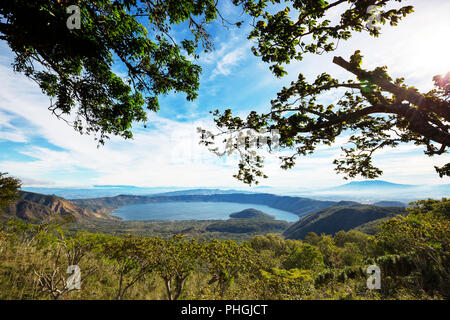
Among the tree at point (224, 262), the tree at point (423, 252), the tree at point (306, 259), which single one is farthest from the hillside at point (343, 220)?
the tree at point (224, 262)

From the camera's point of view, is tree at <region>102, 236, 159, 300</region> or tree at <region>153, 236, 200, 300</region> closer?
tree at <region>153, 236, 200, 300</region>

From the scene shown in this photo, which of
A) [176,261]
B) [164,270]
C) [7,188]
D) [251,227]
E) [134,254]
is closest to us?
[164,270]

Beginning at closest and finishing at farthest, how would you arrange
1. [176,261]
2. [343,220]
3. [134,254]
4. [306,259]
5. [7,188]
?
[176,261], [134,254], [7,188], [306,259], [343,220]

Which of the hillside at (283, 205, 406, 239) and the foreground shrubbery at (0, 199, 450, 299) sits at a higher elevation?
the foreground shrubbery at (0, 199, 450, 299)

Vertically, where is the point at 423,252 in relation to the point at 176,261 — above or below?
below

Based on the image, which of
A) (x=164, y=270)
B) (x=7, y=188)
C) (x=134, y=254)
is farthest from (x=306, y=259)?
(x=7, y=188)

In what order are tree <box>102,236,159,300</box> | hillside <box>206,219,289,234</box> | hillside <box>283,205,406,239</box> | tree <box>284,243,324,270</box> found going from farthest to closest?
hillside <box>206,219,289,234</box> < hillside <box>283,205,406,239</box> < tree <box>284,243,324,270</box> < tree <box>102,236,159,300</box>

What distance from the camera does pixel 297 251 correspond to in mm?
28578

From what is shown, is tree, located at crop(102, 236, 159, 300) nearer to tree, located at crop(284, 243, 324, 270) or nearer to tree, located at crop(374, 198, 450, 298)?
tree, located at crop(374, 198, 450, 298)

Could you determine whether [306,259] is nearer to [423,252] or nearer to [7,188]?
[423,252]

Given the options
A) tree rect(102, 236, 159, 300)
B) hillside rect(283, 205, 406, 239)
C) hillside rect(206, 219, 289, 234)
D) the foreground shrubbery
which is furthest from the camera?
hillside rect(206, 219, 289, 234)

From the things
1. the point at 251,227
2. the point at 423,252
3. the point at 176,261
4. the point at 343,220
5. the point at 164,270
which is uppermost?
the point at 176,261

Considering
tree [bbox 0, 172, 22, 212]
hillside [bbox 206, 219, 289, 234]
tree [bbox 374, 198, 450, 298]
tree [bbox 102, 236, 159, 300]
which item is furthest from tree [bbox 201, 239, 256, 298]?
hillside [bbox 206, 219, 289, 234]
